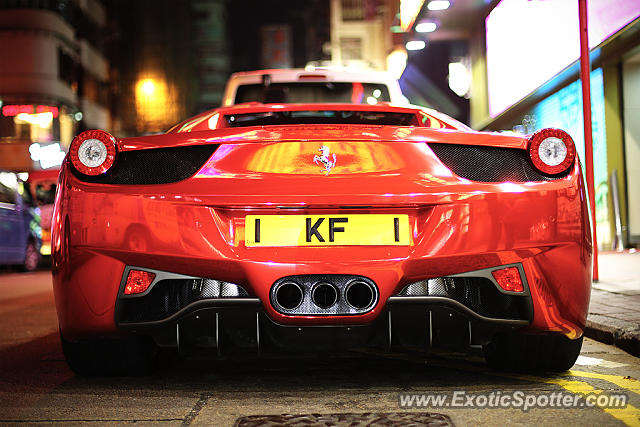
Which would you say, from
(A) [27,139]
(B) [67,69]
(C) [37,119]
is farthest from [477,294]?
(B) [67,69]

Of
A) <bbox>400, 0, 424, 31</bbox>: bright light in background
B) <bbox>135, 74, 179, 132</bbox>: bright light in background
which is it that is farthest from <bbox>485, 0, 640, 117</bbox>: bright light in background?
<bbox>135, 74, 179, 132</bbox>: bright light in background

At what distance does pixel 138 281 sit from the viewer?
3166 mm

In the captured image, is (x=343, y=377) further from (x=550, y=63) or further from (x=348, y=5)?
(x=348, y=5)

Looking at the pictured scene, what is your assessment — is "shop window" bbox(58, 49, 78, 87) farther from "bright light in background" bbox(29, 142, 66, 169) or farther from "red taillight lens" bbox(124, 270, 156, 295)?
"red taillight lens" bbox(124, 270, 156, 295)

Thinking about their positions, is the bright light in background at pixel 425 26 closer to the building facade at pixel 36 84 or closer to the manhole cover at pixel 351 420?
the manhole cover at pixel 351 420

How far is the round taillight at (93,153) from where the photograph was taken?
128 inches

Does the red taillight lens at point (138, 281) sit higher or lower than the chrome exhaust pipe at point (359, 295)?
higher

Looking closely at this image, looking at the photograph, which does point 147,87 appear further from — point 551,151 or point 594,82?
point 551,151

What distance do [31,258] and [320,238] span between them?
510 inches

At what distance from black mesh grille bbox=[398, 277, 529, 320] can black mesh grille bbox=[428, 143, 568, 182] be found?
0.42 metres

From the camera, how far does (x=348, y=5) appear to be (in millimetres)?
36844

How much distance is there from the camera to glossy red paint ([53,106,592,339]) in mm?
3053

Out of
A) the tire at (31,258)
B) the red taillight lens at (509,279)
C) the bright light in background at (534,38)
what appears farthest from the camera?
the tire at (31,258)

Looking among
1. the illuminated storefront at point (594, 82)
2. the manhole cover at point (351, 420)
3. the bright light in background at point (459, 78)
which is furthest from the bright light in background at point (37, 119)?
the manhole cover at point (351, 420)
